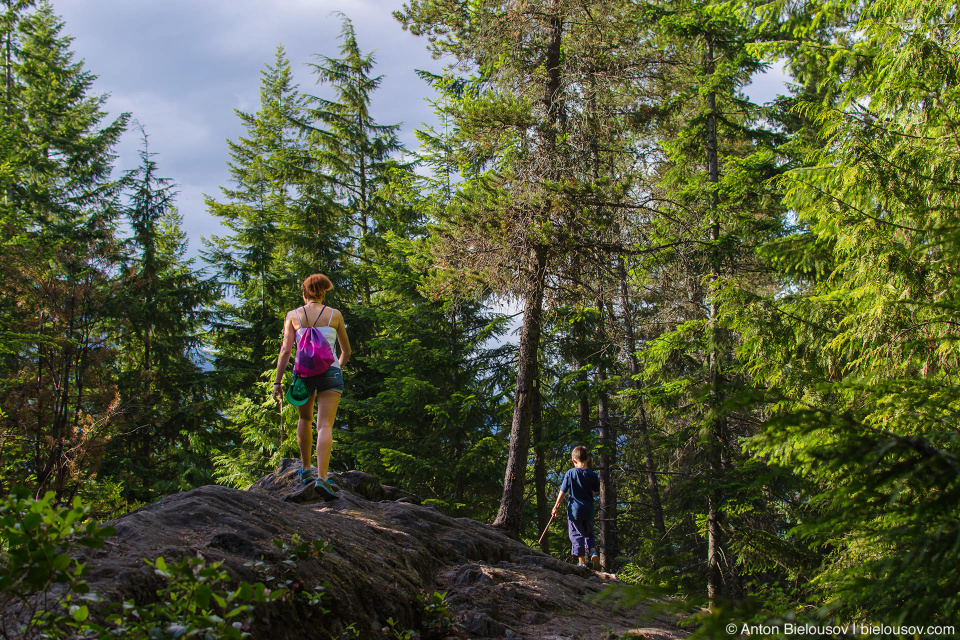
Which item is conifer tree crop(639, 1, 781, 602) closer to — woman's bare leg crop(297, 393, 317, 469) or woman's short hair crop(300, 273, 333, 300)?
woman's short hair crop(300, 273, 333, 300)

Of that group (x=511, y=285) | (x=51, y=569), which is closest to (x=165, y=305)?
(x=511, y=285)

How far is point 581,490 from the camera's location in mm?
7578

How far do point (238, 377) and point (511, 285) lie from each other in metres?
11.2

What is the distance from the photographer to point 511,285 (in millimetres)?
9461

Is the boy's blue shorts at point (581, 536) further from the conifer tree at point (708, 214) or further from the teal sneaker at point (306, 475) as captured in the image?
the teal sneaker at point (306, 475)

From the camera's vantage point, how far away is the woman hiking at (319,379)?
17.8 ft

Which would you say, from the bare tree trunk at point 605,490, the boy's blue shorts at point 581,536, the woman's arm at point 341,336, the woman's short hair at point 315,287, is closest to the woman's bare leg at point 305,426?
the woman's arm at point 341,336

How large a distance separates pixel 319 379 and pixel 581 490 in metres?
4.03

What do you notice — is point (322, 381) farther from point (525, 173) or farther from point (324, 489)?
point (525, 173)

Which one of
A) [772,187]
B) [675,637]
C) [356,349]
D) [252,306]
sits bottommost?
[675,637]

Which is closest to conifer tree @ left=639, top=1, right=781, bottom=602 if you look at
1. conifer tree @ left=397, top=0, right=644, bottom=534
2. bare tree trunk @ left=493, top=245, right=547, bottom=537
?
conifer tree @ left=397, top=0, right=644, bottom=534

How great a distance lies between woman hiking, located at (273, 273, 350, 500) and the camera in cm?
544

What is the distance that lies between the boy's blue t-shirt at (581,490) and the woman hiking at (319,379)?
3.35 meters

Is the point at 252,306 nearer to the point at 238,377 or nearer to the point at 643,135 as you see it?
the point at 238,377
